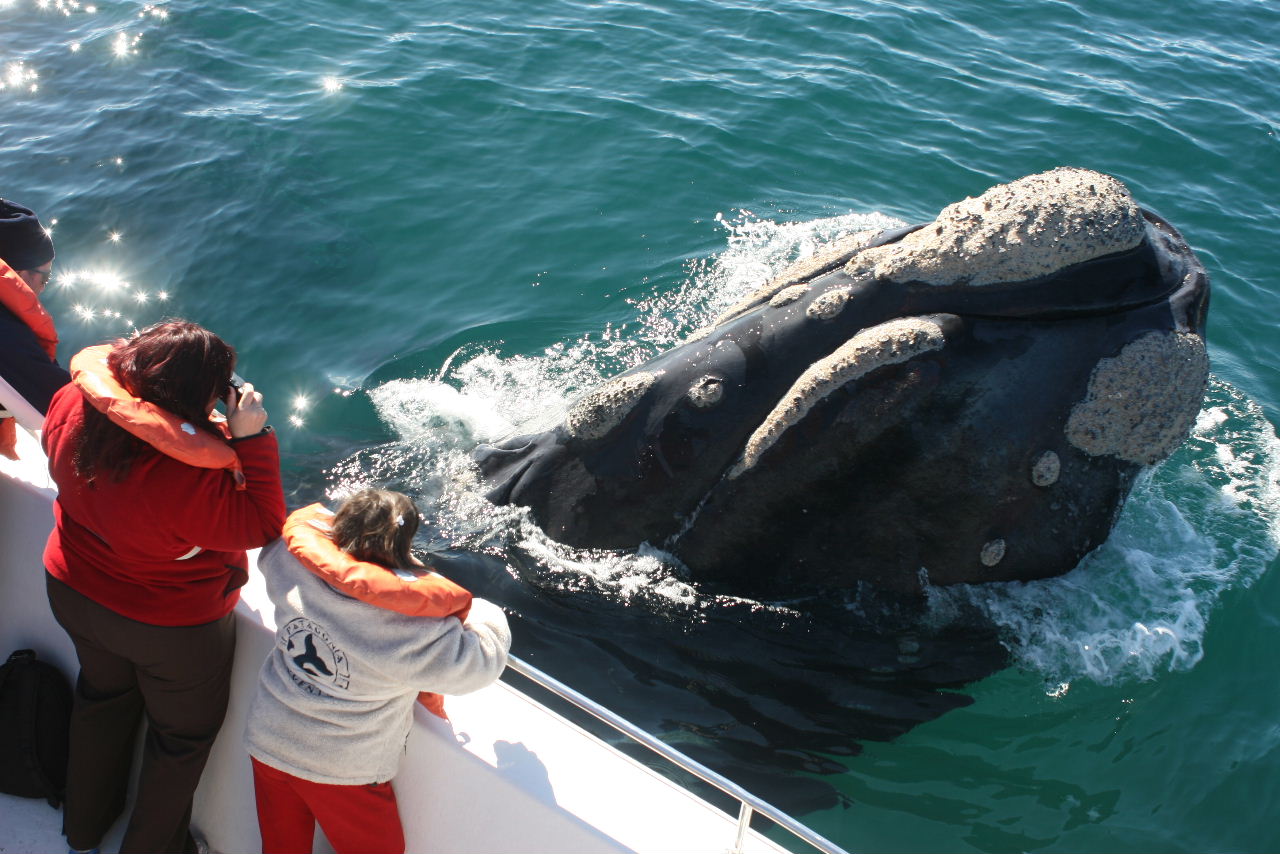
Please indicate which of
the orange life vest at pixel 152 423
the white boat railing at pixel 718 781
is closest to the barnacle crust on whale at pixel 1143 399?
the white boat railing at pixel 718 781

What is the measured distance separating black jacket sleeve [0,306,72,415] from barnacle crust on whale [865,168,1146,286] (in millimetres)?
4032

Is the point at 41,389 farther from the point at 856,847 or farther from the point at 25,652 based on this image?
the point at 856,847

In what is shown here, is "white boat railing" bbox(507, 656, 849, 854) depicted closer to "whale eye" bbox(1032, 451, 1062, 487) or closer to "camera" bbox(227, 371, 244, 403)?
"camera" bbox(227, 371, 244, 403)

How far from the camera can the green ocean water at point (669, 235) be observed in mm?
5582

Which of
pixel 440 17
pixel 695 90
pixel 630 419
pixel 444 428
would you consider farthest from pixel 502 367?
pixel 440 17

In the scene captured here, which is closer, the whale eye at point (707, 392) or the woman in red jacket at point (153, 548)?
the woman in red jacket at point (153, 548)

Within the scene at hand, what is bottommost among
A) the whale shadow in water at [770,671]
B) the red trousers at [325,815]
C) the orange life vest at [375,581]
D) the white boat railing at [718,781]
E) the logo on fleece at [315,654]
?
the whale shadow in water at [770,671]

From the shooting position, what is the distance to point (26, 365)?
466cm

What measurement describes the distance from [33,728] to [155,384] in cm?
201

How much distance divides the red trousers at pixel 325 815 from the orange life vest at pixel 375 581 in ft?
2.83

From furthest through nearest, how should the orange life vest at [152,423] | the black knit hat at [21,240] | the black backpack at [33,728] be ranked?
the black knit hat at [21,240]
the black backpack at [33,728]
the orange life vest at [152,423]

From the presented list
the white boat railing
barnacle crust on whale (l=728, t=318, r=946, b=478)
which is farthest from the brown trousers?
barnacle crust on whale (l=728, t=318, r=946, b=478)

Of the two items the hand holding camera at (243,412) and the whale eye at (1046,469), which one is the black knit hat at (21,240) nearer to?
the hand holding camera at (243,412)

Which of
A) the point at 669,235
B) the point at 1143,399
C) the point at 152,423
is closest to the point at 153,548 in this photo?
the point at 152,423
